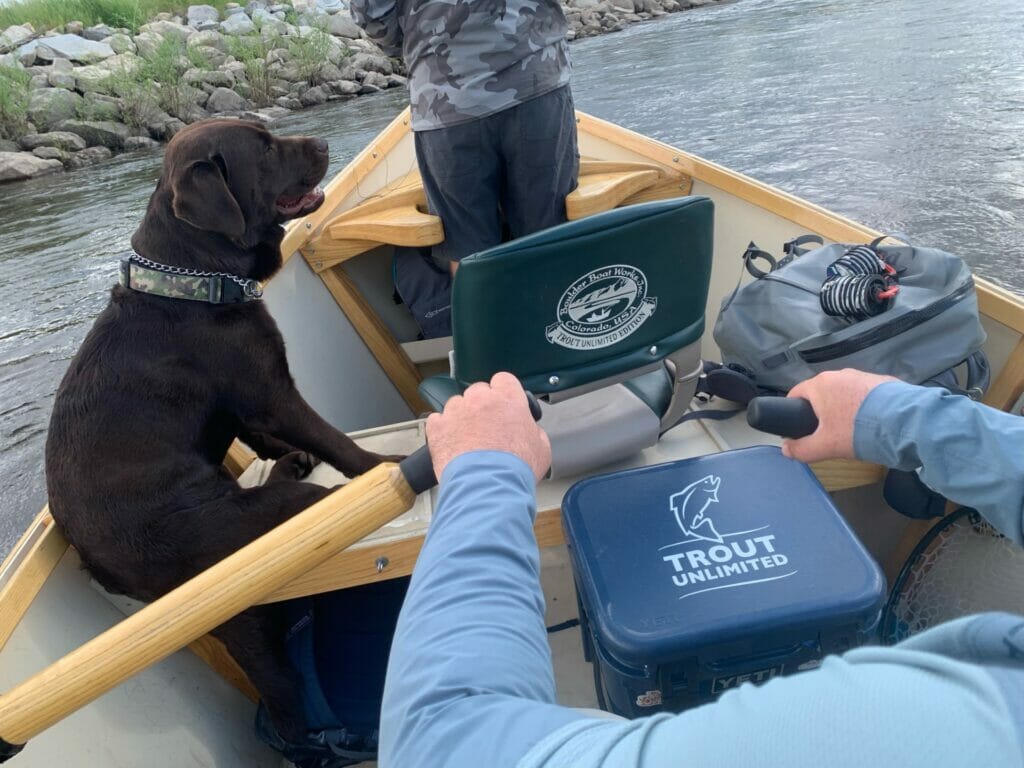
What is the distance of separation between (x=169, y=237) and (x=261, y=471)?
782 millimetres

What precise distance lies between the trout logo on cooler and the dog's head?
1.53 m

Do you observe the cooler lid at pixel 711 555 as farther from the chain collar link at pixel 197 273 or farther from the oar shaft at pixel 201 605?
the chain collar link at pixel 197 273

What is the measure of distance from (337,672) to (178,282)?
1129 millimetres

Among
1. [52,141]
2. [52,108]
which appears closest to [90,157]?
[52,141]

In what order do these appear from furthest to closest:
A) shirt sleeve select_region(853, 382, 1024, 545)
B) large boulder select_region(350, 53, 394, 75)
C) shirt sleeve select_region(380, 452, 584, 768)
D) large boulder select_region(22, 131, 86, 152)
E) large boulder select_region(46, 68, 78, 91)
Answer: large boulder select_region(350, 53, 394, 75) < large boulder select_region(46, 68, 78, 91) < large boulder select_region(22, 131, 86, 152) < shirt sleeve select_region(853, 382, 1024, 545) < shirt sleeve select_region(380, 452, 584, 768)

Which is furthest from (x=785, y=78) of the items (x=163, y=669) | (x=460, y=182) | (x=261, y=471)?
(x=163, y=669)

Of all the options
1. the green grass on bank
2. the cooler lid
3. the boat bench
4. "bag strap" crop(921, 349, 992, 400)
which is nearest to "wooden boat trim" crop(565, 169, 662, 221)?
the boat bench

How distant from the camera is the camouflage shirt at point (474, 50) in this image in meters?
2.38

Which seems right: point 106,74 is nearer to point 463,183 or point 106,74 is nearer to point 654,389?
point 463,183

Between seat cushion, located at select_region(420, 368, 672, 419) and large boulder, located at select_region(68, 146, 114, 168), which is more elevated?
seat cushion, located at select_region(420, 368, 672, 419)

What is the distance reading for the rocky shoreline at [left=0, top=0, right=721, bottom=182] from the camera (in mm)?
13180

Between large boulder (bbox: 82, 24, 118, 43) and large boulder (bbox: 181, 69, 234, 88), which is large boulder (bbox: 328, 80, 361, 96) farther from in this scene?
large boulder (bbox: 82, 24, 118, 43)

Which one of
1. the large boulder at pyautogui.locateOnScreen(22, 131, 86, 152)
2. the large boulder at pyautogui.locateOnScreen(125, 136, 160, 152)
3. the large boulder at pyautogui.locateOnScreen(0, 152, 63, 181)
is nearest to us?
the large boulder at pyautogui.locateOnScreen(0, 152, 63, 181)

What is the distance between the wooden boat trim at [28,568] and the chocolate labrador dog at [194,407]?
4 centimetres
